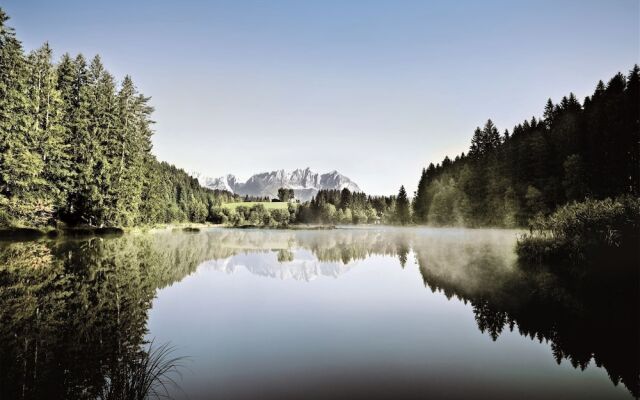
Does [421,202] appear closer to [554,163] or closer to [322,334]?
[554,163]

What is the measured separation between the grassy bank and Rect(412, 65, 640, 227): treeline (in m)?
11.0

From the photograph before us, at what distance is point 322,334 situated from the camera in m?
10.7

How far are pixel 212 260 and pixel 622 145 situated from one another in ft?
149

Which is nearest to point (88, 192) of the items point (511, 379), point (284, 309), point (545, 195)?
point (284, 309)

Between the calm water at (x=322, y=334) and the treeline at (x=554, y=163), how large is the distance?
26725 mm

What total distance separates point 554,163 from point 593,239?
133 feet

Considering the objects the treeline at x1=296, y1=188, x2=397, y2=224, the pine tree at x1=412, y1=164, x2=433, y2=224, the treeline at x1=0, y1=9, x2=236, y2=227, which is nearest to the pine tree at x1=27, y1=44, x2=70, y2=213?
the treeline at x1=0, y1=9, x2=236, y2=227

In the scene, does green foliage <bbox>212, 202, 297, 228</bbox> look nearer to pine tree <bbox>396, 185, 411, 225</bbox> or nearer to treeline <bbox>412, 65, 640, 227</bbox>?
pine tree <bbox>396, 185, 411, 225</bbox>

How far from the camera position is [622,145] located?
143ft

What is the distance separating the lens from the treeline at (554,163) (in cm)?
4372

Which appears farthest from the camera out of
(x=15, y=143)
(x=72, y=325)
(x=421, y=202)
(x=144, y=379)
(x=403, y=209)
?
(x=403, y=209)

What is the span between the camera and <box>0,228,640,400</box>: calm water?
7.32 meters

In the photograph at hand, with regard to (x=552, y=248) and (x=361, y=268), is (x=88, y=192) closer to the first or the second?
(x=361, y=268)

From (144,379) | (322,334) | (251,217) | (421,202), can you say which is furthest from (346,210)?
(144,379)
